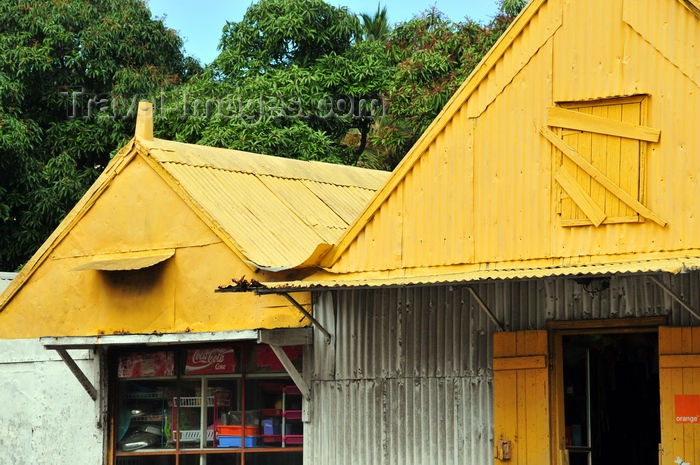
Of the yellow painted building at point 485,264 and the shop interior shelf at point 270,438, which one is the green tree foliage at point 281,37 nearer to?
the yellow painted building at point 485,264

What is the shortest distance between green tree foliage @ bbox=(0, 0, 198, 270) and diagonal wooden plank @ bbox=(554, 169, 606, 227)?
16557mm

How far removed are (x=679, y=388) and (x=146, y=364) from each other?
23.4 ft

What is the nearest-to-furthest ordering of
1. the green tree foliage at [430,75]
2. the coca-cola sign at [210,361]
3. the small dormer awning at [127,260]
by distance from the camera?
the small dormer awning at [127,260], the coca-cola sign at [210,361], the green tree foliage at [430,75]

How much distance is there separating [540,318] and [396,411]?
79.7 inches

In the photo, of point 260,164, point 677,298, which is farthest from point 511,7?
point 677,298

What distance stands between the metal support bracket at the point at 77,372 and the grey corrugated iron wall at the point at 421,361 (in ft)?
10.8

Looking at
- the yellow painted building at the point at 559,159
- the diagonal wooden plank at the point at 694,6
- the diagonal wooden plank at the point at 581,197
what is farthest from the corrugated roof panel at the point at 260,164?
the diagonal wooden plank at the point at 694,6

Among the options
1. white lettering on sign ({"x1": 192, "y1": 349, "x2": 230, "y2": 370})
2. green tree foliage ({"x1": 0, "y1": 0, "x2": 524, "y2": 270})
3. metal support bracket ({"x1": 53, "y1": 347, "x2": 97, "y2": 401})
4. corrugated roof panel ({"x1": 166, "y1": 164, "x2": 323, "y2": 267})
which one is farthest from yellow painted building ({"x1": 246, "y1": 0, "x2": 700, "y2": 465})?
green tree foliage ({"x1": 0, "y1": 0, "x2": 524, "y2": 270})

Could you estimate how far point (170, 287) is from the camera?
1487 cm

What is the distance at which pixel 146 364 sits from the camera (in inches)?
619

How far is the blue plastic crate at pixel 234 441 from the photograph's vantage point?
14828mm

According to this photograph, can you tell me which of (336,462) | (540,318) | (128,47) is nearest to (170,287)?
(336,462)

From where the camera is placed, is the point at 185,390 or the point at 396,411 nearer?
the point at 396,411

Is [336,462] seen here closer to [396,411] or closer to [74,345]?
[396,411]
